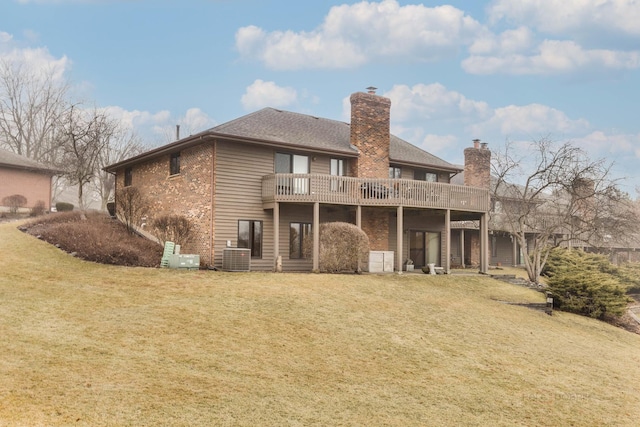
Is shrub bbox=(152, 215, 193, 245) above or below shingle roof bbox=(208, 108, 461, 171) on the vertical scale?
below

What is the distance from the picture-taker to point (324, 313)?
45.9 ft

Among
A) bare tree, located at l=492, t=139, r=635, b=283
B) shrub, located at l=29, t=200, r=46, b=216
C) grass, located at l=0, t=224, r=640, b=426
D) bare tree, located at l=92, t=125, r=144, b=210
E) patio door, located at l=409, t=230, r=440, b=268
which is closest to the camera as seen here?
grass, located at l=0, t=224, r=640, b=426

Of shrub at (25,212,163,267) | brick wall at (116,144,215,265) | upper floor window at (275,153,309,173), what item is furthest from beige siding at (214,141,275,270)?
shrub at (25,212,163,267)

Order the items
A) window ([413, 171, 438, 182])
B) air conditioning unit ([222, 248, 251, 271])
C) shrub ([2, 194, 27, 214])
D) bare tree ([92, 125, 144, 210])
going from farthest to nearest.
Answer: bare tree ([92, 125, 144, 210]), shrub ([2, 194, 27, 214]), window ([413, 171, 438, 182]), air conditioning unit ([222, 248, 251, 271])

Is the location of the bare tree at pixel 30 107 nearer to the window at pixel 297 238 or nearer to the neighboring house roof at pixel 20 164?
the neighboring house roof at pixel 20 164

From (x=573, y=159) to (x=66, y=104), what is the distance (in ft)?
159

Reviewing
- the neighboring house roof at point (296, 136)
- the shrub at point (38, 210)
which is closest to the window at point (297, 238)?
the neighboring house roof at point (296, 136)

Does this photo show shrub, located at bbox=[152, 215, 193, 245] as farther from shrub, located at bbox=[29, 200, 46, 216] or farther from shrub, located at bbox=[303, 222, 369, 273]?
shrub, located at bbox=[29, 200, 46, 216]

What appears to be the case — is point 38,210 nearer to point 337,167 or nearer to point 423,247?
point 337,167

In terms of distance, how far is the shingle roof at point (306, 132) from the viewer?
22781 millimetres

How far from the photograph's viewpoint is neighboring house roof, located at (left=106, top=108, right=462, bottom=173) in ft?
72.1

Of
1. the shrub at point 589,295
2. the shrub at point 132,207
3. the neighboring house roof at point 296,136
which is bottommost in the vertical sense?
the shrub at point 589,295

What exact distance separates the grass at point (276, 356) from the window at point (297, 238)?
188 inches

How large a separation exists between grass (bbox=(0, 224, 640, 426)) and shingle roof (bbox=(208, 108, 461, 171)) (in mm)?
7317
